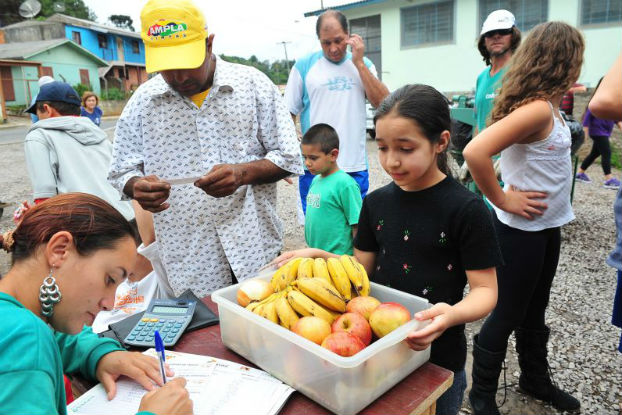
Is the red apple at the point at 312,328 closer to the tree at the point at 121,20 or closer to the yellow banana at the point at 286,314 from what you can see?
the yellow banana at the point at 286,314

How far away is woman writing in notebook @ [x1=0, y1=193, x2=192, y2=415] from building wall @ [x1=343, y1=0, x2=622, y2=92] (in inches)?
604

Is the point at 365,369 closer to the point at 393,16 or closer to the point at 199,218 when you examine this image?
the point at 199,218

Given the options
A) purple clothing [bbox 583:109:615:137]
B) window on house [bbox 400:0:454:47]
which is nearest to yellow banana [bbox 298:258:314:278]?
purple clothing [bbox 583:109:615:137]

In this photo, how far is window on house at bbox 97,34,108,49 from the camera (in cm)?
3853

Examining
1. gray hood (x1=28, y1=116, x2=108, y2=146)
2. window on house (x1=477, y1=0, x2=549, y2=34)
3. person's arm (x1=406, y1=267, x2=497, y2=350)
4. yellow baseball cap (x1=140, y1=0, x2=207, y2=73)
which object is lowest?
person's arm (x1=406, y1=267, x2=497, y2=350)

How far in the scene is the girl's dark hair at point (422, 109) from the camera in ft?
4.76

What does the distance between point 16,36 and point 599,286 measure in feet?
162

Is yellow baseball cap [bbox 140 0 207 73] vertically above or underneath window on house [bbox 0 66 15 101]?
underneath

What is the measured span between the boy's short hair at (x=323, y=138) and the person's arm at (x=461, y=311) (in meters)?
1.53

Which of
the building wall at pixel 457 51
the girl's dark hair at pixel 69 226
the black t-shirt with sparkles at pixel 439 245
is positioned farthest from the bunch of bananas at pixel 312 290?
the building wall at pixel 457 51

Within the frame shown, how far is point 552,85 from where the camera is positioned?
1.87m

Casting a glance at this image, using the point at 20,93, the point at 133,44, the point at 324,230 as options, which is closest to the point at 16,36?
the point at 133,44

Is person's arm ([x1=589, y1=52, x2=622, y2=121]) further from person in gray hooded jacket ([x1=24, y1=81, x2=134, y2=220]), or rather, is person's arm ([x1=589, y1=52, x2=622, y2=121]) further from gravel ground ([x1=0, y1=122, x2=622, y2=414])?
person in gray hooded jacket ([x1=24, y1=81, x2=134, y2=220])

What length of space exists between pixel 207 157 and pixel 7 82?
29942 mm
